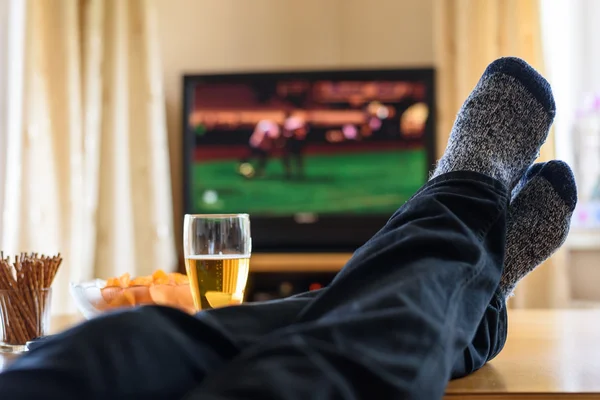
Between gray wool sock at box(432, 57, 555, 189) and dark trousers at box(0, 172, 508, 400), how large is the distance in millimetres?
310

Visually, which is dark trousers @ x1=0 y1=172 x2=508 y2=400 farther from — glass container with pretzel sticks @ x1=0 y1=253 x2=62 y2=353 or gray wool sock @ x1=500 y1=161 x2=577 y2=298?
glass container with pretzel sticks @ x1=0 y1=253 x2=62 y2=353

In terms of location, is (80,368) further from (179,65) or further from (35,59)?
(179,65)

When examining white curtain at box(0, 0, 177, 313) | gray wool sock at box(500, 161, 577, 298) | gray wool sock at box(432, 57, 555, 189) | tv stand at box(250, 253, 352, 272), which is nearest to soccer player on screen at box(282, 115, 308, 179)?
tv stand at box(250, 253, 352, 272)

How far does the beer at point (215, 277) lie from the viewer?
84cm

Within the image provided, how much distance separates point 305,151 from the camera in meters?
2.96

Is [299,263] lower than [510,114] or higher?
lower

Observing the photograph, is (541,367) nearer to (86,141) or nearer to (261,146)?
(86,141)

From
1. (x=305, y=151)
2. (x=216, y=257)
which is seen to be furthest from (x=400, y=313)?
(x=305, y=151)

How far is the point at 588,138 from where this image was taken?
280 cm

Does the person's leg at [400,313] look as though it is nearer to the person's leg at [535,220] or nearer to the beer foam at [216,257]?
the person's leg at [535,220]

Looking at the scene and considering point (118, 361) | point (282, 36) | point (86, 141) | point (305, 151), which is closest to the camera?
point (118, 361)

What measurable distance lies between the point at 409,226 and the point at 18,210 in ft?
6.38

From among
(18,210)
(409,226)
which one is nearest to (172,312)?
(409,226)

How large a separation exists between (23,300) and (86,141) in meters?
1.85
